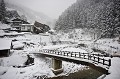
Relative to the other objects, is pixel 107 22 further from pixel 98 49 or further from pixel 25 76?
pixel 25 76

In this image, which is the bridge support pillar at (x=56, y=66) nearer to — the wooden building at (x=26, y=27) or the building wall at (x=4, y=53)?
the building wall at (x=4, y=53)

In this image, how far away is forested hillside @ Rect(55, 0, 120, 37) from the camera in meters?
48.8

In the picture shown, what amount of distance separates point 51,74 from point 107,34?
33.4 m

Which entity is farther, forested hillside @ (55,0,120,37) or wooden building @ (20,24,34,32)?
wooden building @ (20,24,34,32)

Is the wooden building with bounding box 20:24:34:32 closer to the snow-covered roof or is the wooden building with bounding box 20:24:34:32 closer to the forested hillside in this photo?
the forested hillside

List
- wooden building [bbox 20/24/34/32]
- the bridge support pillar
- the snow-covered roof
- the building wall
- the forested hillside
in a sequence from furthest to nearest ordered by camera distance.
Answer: wooden building [bbox 20/24/34/32] < the forested hillside < the snow-covered roof < the building wall < the bridge support pillar

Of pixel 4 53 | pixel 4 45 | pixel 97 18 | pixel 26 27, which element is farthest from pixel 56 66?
pixel 97 18

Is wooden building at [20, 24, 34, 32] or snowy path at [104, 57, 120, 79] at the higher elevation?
wooden building at [20, 24, 34, 32]

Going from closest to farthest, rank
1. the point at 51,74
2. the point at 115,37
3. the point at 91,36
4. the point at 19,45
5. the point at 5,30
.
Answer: the point at 51,74
the point at 19,45
the point at 115,37
the point at 5,30
the point at 91,36

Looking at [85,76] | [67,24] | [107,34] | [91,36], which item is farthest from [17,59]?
[67,24]

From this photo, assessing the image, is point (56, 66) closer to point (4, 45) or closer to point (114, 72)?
point (114, 72)

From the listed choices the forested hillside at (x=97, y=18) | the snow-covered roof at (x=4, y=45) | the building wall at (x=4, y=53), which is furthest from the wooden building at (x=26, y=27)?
the building wall at (x=4, y=53)

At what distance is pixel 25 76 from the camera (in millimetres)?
25297

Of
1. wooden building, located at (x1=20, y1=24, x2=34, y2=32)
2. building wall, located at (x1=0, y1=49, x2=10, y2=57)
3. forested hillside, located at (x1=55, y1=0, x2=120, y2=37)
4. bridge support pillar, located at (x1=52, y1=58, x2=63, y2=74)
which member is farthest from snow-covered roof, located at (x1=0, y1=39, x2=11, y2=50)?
forested hillside, located at (x1=55, y1=0, x2=120, y2=37)
